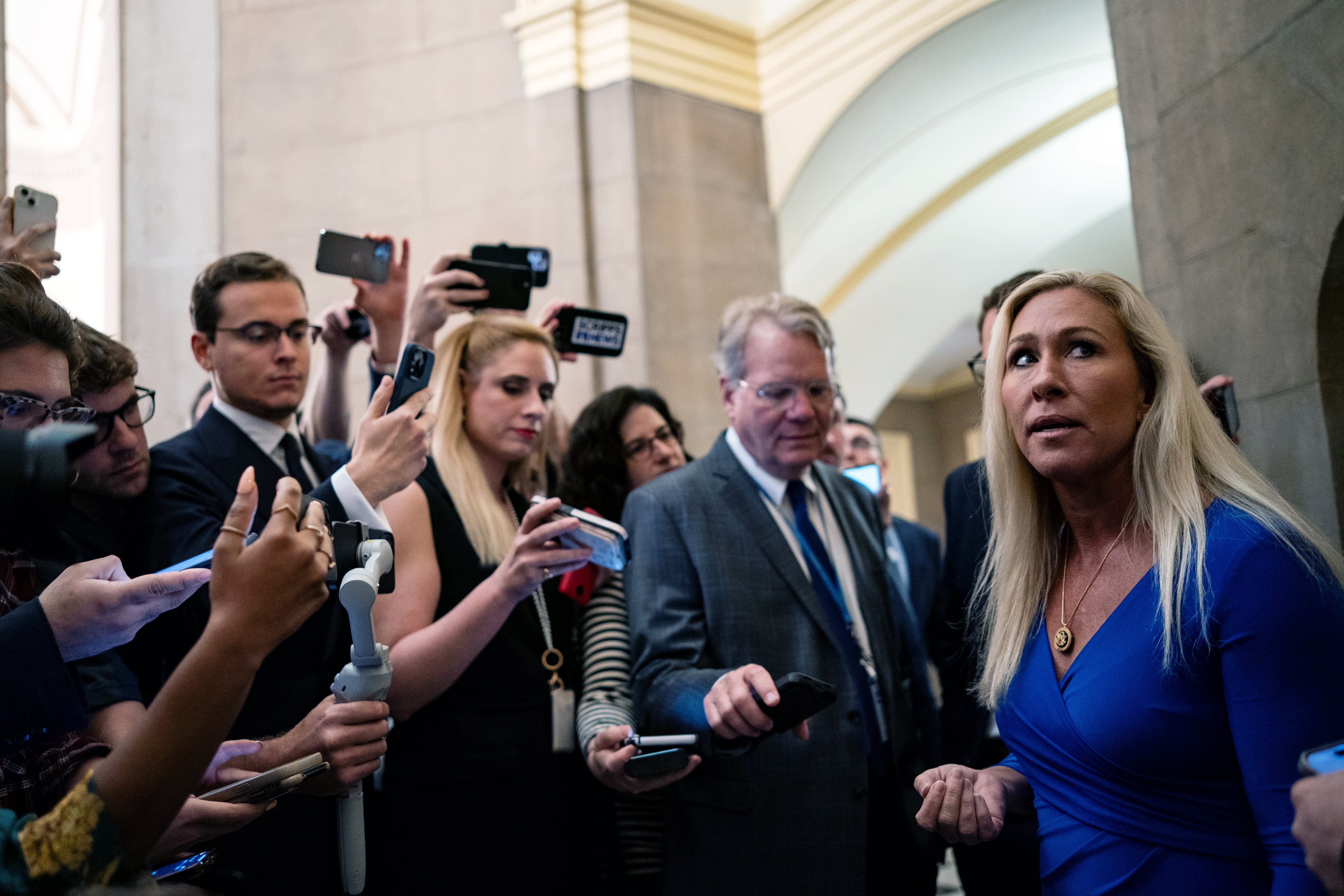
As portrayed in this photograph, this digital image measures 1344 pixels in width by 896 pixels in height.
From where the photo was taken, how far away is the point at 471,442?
2588mm

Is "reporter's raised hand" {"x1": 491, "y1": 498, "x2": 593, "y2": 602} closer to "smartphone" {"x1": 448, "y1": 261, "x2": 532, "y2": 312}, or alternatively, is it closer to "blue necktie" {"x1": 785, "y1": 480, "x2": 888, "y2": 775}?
"blue necktie" {"x1": 785, "y1": 480, "x2": 888, "y2": 775}

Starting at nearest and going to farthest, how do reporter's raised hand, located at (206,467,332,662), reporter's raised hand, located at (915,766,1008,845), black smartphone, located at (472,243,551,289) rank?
reporter's raised hand, located at (206,467,332,662)
reporter's raised hand, located at (915,766,1008,845)
black smartphone, located at (472,243,551,289)

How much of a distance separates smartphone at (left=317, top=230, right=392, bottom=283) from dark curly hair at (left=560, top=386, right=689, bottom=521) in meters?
0.69

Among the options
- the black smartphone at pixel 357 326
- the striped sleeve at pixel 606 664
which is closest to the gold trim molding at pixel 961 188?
the black smartphone at pixel 357 326

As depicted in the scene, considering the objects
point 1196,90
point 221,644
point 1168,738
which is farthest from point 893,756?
point 1196,90

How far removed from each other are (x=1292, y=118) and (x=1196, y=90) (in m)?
0.31

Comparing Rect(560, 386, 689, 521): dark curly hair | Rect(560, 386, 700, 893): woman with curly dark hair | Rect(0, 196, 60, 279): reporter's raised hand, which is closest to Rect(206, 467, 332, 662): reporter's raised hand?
Rect(560, 386, 700, 893): woman with curly dark hair

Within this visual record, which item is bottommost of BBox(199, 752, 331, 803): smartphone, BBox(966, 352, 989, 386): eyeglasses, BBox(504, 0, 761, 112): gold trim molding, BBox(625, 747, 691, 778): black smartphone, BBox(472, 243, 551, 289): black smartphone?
BBox(625, 747, 691, 778): black smartphone

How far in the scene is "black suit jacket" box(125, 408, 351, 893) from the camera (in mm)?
1991

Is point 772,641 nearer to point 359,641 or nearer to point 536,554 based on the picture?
point 536,554

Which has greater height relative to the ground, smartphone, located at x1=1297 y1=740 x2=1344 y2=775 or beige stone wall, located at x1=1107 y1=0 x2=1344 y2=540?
beige stone wall, located at x1=1107 y1=0 x2=1344 y2=540

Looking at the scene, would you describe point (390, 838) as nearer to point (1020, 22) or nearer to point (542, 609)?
point (542, 609)

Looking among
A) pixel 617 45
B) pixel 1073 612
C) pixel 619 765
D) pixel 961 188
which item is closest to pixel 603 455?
pixel 619 765

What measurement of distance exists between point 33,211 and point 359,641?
1.20 m
